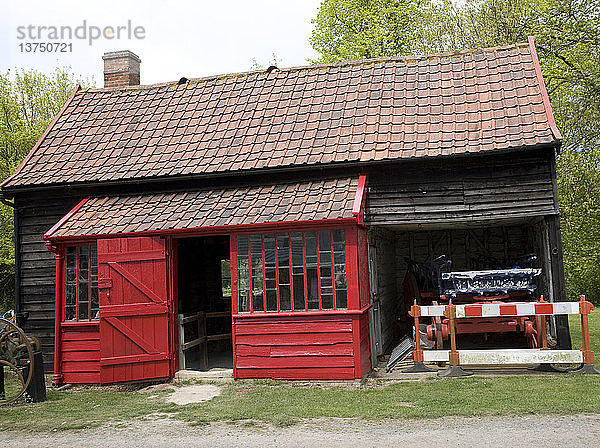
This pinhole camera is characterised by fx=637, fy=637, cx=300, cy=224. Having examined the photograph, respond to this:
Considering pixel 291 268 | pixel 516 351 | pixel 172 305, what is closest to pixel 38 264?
pixel 172 305

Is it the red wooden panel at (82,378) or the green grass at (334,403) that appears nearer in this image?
the green grass at (334,403)

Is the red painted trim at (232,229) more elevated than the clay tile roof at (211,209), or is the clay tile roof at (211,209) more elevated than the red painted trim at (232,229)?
the clay tile roof at (211,209)

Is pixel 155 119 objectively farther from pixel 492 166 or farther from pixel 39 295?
pixel 492 166

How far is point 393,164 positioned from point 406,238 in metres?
5.41

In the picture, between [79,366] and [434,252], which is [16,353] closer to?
[79,366]

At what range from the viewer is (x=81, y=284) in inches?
442

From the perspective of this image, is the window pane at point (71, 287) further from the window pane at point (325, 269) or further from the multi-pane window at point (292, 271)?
the window pane at point (325, 269)

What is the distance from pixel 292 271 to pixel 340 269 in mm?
788

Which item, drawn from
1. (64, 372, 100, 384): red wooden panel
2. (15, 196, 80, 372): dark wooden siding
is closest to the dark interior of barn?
(64, 372, 100, 384): red wooden panel

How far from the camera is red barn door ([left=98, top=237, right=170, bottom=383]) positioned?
10648 mm

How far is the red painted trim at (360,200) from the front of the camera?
9973 mm

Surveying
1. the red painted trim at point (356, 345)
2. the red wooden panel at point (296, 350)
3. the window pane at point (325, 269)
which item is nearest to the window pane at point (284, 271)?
the window pane at point (325, 269)

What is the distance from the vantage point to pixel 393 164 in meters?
11.2

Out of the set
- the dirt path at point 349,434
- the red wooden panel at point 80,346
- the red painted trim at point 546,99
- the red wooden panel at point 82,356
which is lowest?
the dirt path at point 349,434
